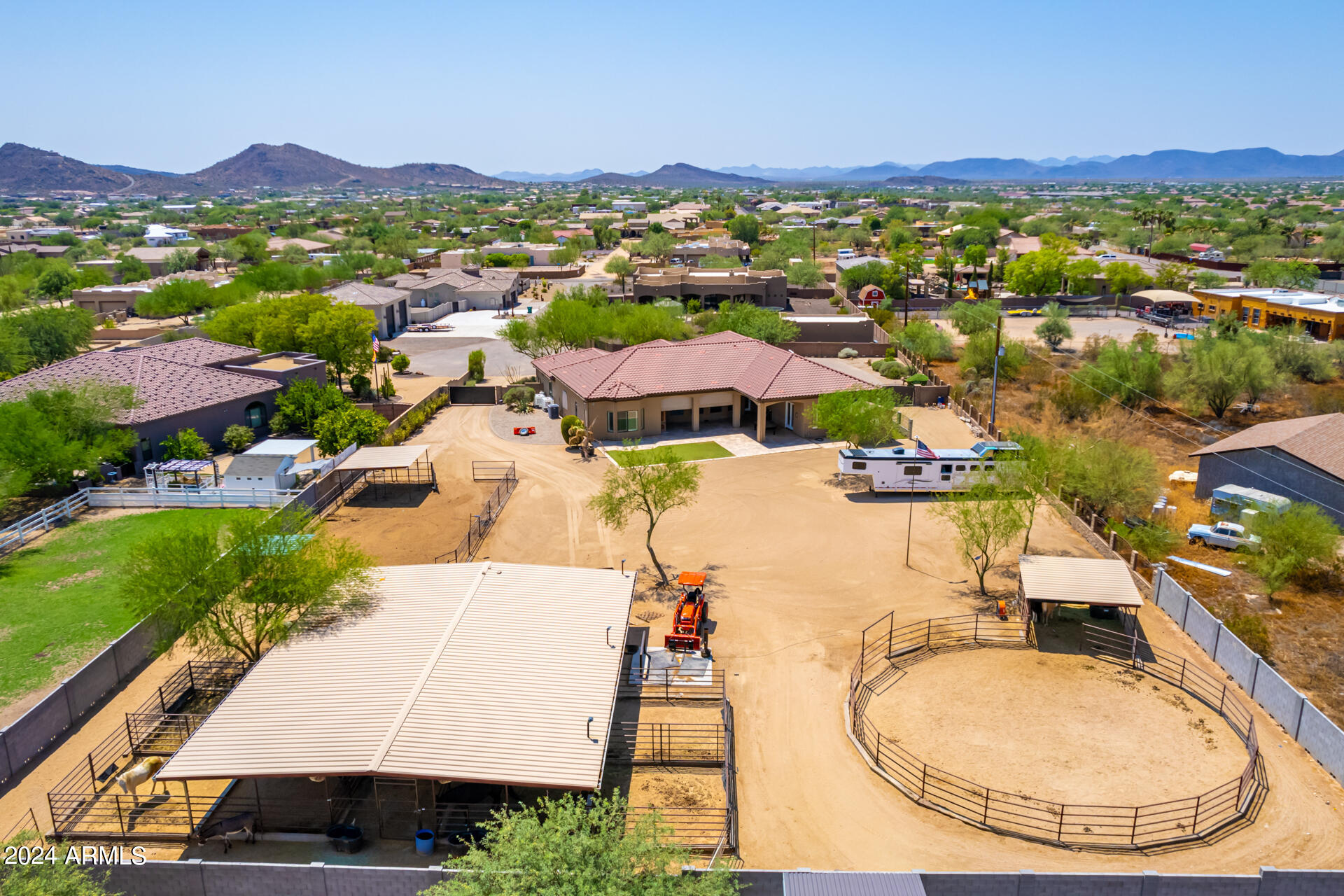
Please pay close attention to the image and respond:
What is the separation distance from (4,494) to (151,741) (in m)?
19.2

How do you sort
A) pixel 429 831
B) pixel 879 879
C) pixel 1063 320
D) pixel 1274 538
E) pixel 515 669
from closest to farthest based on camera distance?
pixel 879 879, pixel 429 831, pixel 515 669, pixel 1274 538, pixel 1063 320

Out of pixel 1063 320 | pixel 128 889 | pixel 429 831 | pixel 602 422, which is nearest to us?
pixel 128 889

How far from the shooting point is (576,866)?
1259 centimetres

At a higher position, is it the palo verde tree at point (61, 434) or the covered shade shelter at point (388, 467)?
the palo verde tree at point (61, 434)

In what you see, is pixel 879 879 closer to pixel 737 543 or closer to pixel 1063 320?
pixel 737 543

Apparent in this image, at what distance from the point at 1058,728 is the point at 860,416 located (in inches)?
794

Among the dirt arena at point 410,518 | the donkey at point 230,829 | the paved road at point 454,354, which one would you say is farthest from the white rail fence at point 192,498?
the paved road at point 454,354

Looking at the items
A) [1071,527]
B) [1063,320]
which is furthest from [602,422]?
[1063,320]

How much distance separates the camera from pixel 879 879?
1452 cm

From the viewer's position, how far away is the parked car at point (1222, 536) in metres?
31.8

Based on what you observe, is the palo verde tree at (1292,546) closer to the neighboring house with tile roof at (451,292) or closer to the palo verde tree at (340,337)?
the palo verde tree at (340,337)

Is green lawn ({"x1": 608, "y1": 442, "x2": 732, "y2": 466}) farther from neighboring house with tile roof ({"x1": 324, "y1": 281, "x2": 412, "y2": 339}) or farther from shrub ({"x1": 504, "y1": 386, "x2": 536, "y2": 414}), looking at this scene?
neighboring house with tile roof ({"x1": 324, "y1": 281, "x2": 412, "y2": 339})

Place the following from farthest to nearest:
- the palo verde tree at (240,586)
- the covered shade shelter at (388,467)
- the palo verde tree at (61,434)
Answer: the covered shade shelter at (388,467) → the palo verde tree at (61,434) → the palo verde tree at (240,586)

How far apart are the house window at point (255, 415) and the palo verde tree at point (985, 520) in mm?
37868
